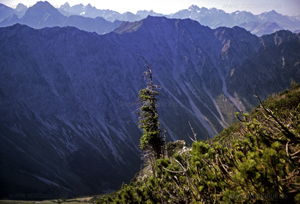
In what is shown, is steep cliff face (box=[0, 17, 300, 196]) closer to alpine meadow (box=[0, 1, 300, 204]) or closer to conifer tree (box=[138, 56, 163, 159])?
alpine meadow (box=[0, 1, 300, 204])

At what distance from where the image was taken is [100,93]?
130000 millimetres

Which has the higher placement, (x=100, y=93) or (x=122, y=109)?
(x=100, y=93)

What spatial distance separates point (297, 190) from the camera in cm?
242

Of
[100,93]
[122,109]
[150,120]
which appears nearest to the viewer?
[150,120]

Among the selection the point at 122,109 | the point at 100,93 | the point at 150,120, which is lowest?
the point at 150,120

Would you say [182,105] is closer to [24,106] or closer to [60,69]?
[60,69]

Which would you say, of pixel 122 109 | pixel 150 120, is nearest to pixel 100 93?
pixel 122 109

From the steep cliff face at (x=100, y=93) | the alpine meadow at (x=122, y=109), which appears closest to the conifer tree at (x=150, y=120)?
the alpine meadow at (x=122, y=109)

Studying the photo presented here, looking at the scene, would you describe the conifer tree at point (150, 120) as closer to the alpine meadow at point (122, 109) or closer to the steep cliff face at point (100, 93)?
the alpine meadow at point (122, 109)

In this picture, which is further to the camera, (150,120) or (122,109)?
(122,109)

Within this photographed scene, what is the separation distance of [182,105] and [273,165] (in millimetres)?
137642

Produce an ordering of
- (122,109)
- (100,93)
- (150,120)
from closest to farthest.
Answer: (150,120)
(122,109)
(100,93)

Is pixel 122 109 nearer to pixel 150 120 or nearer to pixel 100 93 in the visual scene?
pixel 100 93

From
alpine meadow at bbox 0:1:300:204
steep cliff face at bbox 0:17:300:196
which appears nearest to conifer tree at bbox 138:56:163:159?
alpine meadow at bbox 0:1:300:204
